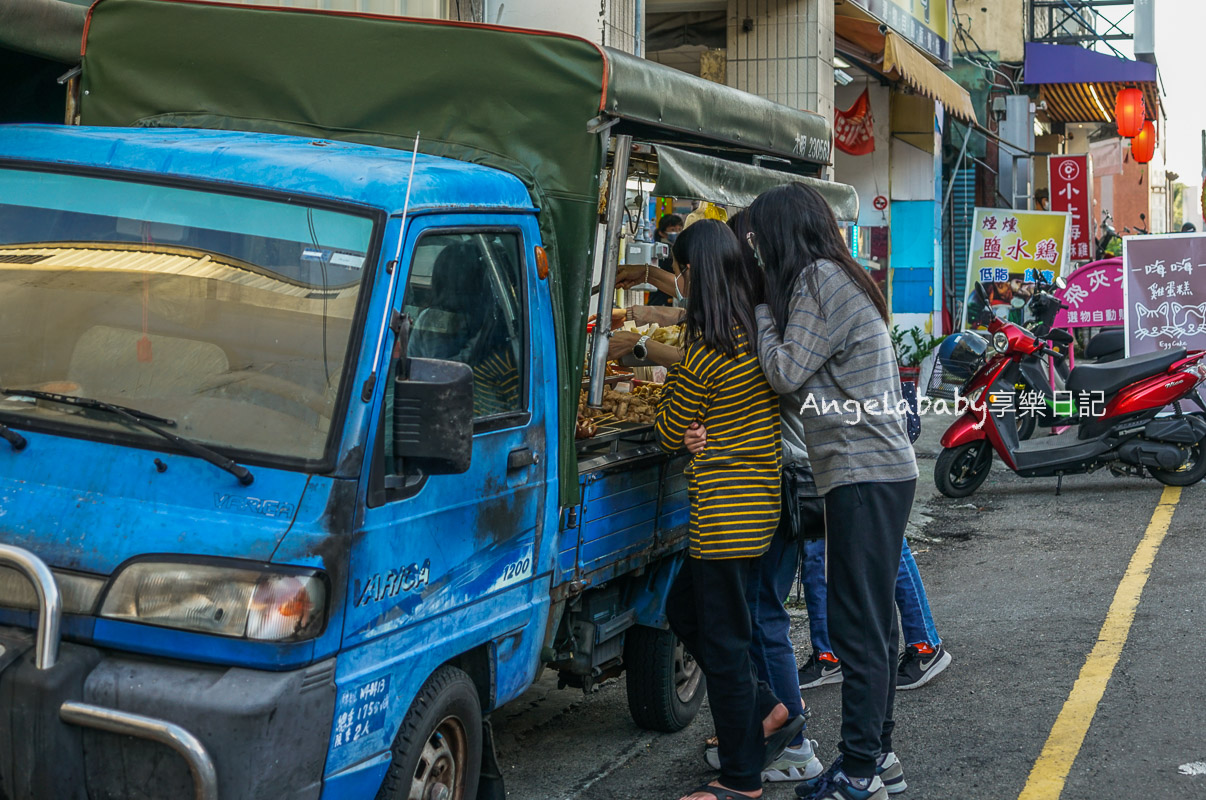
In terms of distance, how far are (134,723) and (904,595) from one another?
3.53 metres

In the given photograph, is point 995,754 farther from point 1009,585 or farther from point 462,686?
point 1009,585

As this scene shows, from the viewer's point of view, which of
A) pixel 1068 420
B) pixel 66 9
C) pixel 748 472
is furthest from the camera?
pixel 1068 420

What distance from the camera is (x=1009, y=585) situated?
280 inches

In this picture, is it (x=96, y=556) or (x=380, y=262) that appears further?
(x=380, y=262)

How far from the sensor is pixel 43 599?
259 cm

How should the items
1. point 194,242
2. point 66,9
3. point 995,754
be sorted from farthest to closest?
point 66,9, point 995,754, point 194,242

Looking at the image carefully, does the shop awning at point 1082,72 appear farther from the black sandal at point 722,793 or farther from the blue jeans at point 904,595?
the black sandal at point 722,793

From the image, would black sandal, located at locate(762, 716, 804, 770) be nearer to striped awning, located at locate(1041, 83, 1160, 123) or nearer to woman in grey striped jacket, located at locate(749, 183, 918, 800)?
woman in grey striped jacket, located at locate(749, 183, 918, 800)

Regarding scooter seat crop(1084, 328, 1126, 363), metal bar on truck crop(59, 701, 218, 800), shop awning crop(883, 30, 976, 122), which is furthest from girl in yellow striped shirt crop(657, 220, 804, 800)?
scooter seat crop(1084, 328, 1126, 363)

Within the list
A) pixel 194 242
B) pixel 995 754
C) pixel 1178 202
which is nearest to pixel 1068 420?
pixel 995 754

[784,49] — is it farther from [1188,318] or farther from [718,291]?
[718,291]

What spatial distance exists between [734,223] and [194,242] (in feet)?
5.93

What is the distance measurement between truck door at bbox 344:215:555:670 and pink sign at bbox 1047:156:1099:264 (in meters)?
17.6

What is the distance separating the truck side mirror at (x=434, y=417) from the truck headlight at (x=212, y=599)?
43cm
